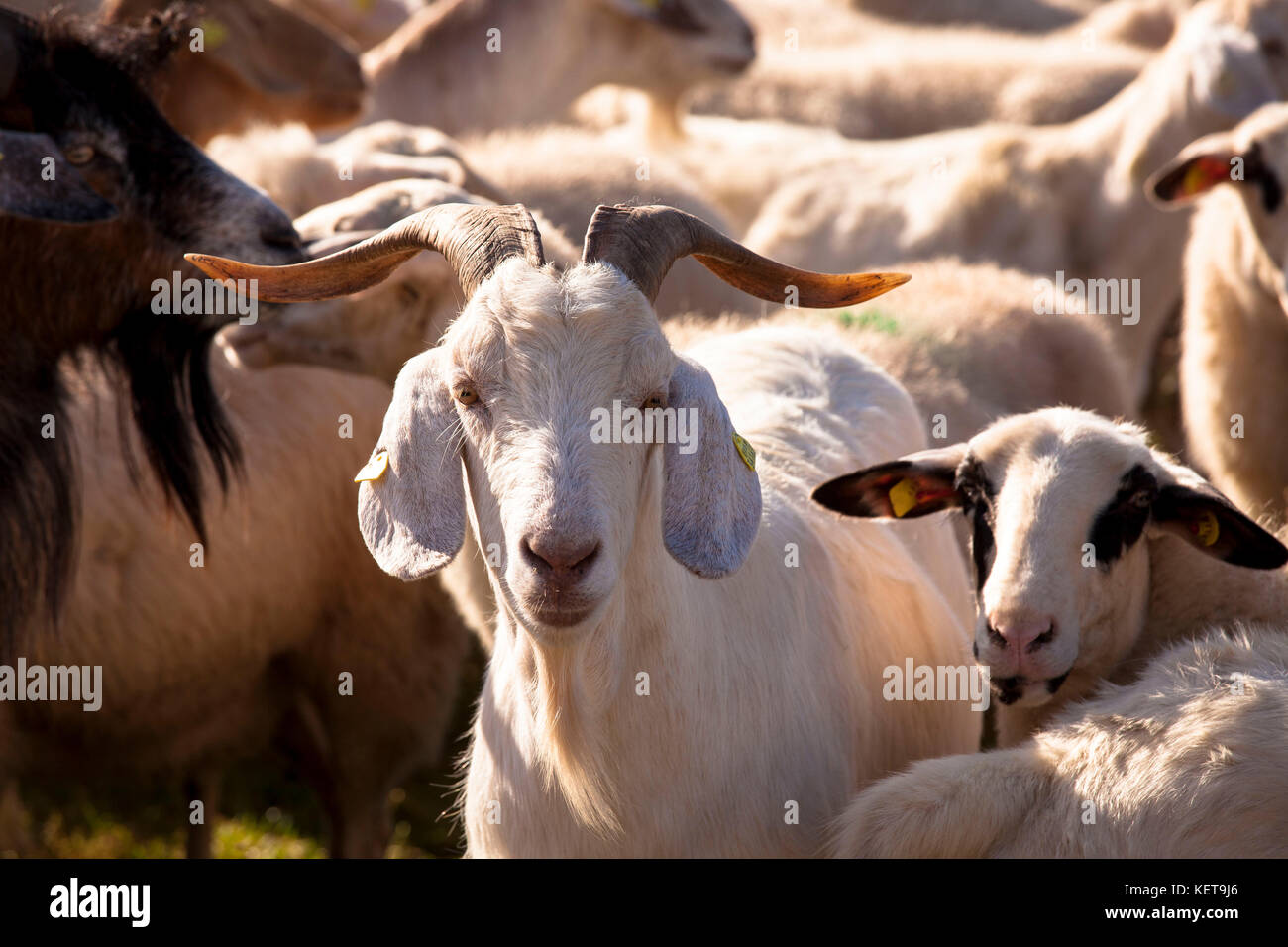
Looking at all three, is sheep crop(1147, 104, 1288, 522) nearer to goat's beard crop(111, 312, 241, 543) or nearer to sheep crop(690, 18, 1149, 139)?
goat's beard crop(111, 312, 241, 543)

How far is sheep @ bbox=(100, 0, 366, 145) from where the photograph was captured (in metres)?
6.96

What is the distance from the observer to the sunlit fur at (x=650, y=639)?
280 cm

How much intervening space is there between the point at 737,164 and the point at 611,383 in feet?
19.3

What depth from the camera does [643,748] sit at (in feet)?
10.2

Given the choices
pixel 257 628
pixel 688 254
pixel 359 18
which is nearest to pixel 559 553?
pixel 688 254

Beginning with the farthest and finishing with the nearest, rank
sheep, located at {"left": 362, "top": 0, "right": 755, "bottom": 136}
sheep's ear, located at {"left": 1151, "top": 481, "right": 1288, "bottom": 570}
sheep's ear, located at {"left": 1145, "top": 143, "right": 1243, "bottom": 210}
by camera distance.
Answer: sheep, located at {"left": 362, "top": 0, "right": 755, "bottom": 136}
sheep's ear, located at {"left": 1145, "top": 143, "right": 1243, "bottom": 210}
sheep's ear, located at {"left": 1151, "top": 481, "right": 1288, "bottom": 570}

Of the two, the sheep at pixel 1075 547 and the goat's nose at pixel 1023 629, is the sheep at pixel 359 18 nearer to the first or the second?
the sheep at pixel 1075 547

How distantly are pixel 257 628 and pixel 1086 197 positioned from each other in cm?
433

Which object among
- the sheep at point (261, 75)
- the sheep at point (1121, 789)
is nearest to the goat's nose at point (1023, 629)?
the sheep at point (1121, 789)

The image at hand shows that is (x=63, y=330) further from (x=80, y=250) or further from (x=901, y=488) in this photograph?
(x=901, y=488)

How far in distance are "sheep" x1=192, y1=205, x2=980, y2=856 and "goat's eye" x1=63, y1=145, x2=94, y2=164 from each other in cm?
126

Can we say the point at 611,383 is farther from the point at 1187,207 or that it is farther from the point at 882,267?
the point at 1187,207

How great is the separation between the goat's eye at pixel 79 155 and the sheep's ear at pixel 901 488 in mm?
2176

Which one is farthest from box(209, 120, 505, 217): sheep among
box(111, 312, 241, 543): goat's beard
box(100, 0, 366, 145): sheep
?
box(100, 0, 366, 145): sheep
